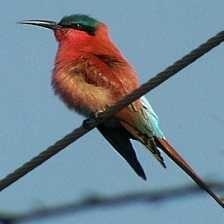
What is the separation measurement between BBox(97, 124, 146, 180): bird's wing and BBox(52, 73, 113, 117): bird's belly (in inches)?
7.7

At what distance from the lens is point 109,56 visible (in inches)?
181

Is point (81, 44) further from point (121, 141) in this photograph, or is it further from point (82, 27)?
point (121, 141)

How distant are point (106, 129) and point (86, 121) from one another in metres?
0.63

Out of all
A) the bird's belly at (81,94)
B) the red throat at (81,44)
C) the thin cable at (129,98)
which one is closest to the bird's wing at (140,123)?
the bird's belly at (81,94)

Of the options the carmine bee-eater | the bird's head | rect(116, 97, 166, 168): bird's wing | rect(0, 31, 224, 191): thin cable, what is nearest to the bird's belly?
the carmine bee-eater

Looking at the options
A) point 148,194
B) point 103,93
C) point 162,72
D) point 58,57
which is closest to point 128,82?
point 103,93

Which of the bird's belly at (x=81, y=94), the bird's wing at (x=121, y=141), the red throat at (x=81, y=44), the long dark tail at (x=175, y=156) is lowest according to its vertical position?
the long dark tail at (x=175, y=156)

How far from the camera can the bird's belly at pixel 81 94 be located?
13.6 feet

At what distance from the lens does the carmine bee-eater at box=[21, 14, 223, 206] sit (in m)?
4.11

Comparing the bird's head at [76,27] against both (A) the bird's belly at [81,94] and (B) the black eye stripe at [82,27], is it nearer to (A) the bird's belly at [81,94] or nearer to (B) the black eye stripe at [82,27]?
(B) the black eye stripe at [82,27]

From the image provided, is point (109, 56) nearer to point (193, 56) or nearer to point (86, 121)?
point (86, 121)

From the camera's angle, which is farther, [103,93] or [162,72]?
[103,93]

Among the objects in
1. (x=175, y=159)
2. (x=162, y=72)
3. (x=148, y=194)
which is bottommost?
(x=175, y=159)

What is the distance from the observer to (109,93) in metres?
4.22
